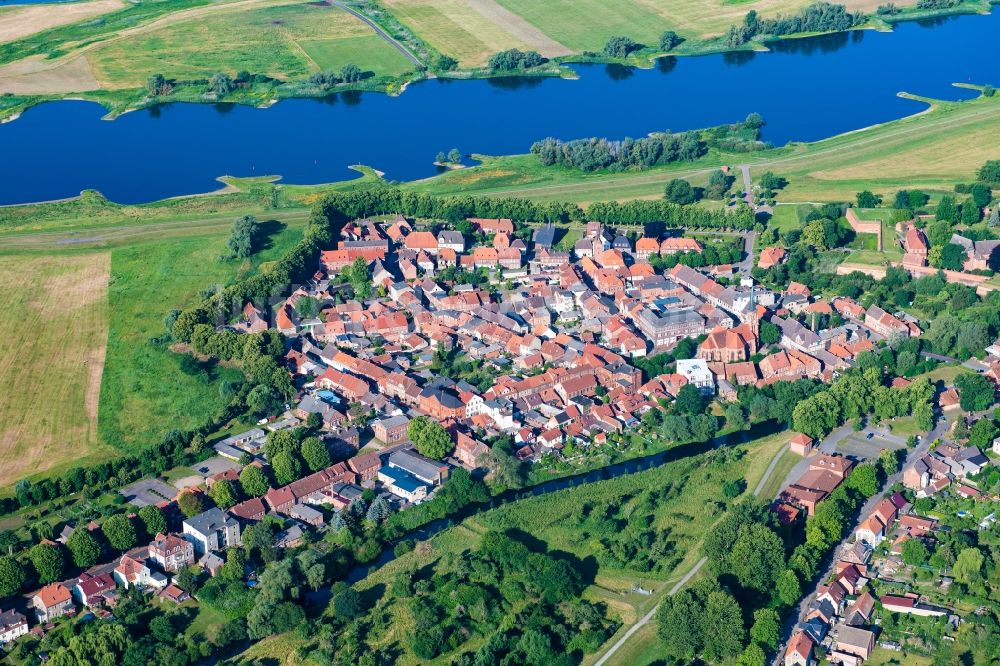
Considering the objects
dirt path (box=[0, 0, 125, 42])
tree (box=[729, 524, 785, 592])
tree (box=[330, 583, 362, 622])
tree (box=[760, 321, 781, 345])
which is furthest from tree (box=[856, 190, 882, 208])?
dirt path (box=[0, 0, 125, 42])

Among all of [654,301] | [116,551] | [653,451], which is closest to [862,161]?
[654,301]

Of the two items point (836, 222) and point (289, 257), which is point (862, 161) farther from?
point (289, 257)

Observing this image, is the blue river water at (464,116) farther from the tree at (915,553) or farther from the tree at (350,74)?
the tree at (915,553)

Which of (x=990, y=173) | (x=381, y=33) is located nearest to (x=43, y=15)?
(x=381, y=33)

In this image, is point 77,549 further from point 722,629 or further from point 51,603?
point 722,629

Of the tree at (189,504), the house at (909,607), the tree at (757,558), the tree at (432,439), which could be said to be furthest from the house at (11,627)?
the house at (909,607)

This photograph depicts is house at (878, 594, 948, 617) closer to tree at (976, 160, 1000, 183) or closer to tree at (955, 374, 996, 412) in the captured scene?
tree at (955, 374, 996, 412)

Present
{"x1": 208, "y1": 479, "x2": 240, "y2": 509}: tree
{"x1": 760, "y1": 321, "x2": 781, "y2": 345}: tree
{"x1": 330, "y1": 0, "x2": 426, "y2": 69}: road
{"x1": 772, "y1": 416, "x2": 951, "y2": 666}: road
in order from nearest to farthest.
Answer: {"x1": 772, "y1": 416, "x2": 951, "y2": 666}: road → {"x1": 208, "y1": 479, "x2": 240, "y2": 509}: tree → {"x1": 760, "y1": 321, "x2": 781, "y2": 345}: tree → {"x1": 330, "y1": 0, "x2": 426, "y2": 69}: road
